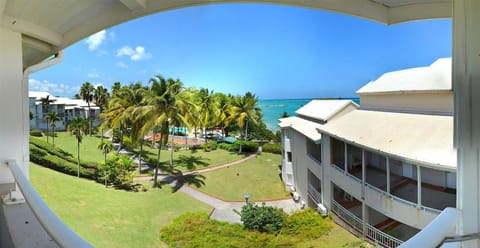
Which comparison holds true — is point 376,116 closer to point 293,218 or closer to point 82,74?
point 293,218

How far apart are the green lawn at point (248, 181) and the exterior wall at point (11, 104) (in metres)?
8.15

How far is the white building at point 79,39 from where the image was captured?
369mm

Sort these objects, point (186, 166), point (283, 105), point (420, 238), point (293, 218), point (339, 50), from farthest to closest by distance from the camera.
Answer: point (339, 50)
point (283, 105)
point (186, 166)
point (293, 218)
point (420, 238)

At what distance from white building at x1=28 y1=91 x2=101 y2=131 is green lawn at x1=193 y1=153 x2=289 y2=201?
6.88 meters

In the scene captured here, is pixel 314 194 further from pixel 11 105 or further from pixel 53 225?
pixel 53 225

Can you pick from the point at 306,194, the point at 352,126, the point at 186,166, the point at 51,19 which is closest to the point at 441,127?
the point at 352,126

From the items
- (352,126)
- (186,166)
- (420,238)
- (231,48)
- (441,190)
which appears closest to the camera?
(420,238)

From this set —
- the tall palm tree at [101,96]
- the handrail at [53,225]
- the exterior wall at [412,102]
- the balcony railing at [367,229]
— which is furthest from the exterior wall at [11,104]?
the tall palm tree at [101,96]

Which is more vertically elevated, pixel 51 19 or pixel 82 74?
pixel 82 74

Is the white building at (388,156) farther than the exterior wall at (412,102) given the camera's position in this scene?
No

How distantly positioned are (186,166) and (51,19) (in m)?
10.9

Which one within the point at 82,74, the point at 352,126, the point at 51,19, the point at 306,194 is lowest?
the point at 306,194

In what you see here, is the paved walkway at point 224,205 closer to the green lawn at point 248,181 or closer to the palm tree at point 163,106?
the green lawn at point 248,181

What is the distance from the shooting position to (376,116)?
5305 millimetres
